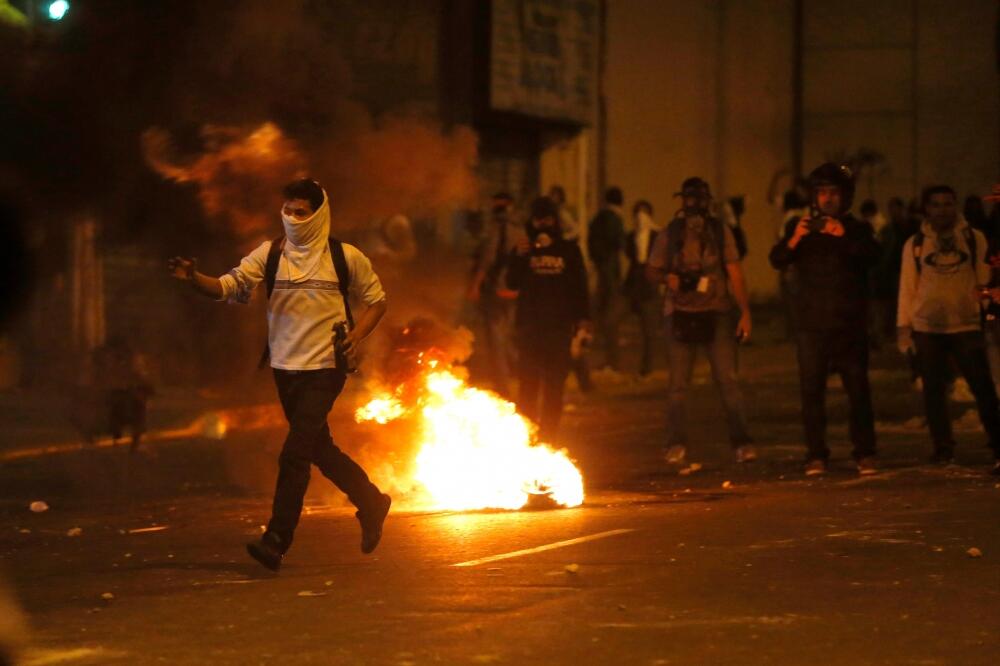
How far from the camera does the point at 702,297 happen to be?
11.6 metres

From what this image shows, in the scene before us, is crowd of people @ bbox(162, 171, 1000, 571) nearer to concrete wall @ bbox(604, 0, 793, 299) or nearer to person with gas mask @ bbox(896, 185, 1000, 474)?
person with gas mask @ bbox(896, 185, 1000, 474)

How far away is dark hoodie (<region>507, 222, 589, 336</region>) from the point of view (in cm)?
1200

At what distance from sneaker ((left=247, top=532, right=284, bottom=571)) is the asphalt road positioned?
84 millimetres

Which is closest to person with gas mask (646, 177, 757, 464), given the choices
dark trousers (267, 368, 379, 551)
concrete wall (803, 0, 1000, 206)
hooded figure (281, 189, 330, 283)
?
dark trousers (267, 368, 379, 551)

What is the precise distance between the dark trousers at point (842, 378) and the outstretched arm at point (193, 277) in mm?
4438

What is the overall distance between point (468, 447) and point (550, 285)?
224 cm

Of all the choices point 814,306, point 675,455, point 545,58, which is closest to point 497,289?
point 675,455

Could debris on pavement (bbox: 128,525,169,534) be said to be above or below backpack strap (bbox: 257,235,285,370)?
below

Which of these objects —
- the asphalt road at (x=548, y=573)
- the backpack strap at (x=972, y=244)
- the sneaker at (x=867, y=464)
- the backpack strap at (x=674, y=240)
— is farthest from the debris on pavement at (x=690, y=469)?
the backpack strap at (x=972, y=244)

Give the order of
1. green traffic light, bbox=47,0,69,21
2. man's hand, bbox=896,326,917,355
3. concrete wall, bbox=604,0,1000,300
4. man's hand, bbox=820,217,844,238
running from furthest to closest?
concrete wall, bbox=604,0,1000,300
green traffic light, bbox=47,0,69,21
man's hand, bbox=896,326,917,355
man's hand, bbox=820,217,844,238

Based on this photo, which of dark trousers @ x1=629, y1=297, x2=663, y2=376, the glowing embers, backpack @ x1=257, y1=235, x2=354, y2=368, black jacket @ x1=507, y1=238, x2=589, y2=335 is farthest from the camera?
dark trousers @ x1=629, y1=297, x2=663, y2=376

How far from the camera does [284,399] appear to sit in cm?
830

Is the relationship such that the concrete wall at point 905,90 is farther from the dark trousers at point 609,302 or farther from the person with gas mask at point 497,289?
the person with gas mask at point 497,289

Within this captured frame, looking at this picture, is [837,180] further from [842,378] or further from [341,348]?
[341,348]
